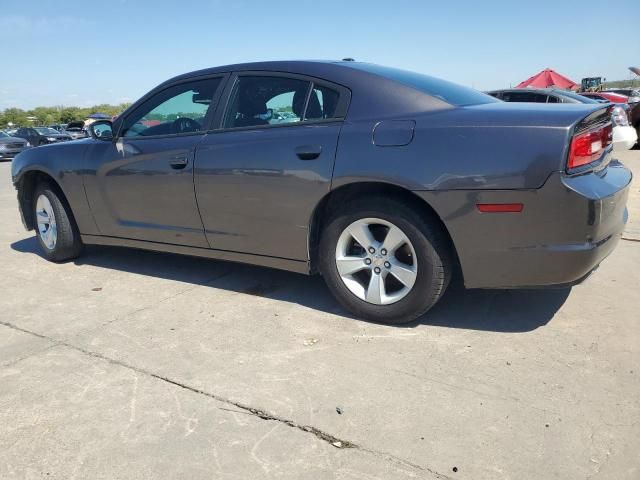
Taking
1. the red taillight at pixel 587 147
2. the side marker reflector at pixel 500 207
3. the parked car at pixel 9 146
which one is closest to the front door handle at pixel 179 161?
the side marker reflector at pixel 500 207

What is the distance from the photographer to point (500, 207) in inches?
111

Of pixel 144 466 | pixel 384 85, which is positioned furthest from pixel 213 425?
pixel 384 85

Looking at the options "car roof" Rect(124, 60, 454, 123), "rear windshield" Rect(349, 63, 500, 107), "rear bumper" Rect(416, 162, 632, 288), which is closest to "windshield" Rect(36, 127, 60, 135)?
"car roof" Rect(124, 60, 454, 123)

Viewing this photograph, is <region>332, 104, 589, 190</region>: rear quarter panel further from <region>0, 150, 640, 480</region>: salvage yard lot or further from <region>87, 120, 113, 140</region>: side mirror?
<region>87, 120, 113, 140</region>: side mirror

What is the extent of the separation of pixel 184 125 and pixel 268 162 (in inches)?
37.9

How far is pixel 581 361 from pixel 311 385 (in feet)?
4.57

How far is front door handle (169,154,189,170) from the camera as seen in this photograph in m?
3.88

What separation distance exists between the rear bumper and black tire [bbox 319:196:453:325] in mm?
129

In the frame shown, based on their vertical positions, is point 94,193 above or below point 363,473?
above

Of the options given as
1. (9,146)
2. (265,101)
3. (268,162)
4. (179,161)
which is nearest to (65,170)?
(179,161)

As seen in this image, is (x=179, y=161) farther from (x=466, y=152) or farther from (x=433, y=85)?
(x=466, y=152)

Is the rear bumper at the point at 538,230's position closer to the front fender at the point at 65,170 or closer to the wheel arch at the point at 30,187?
the front fender at the point at 65,170

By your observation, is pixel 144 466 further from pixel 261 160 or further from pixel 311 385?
pixel 261 160

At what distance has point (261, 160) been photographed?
3523 millimetres
